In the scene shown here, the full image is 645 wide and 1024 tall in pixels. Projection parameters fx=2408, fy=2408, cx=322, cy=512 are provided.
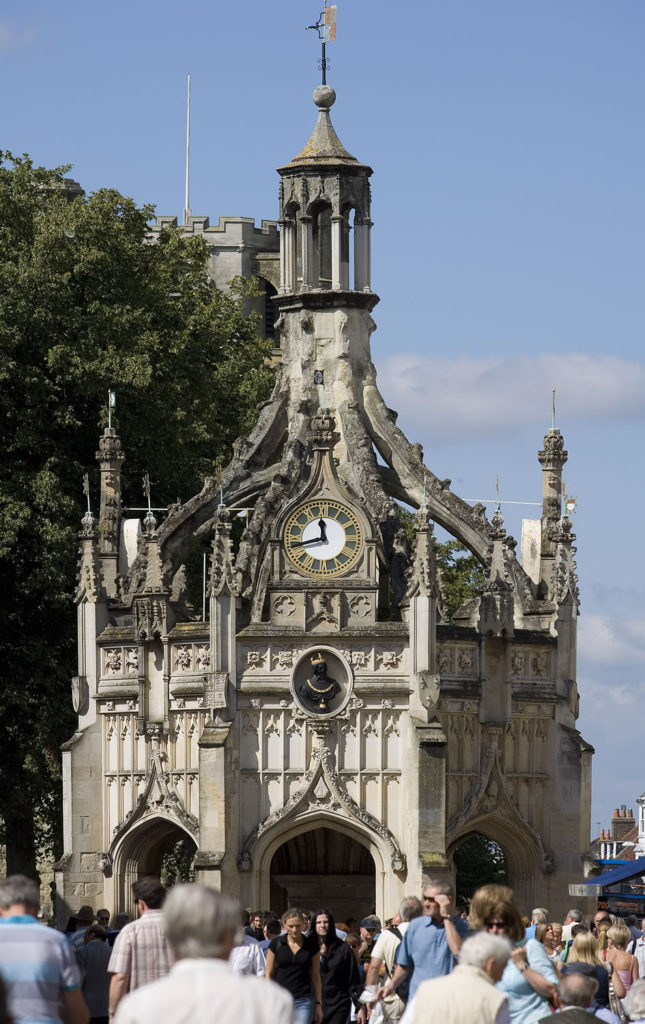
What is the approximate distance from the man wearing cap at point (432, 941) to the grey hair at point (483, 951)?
3442 mm

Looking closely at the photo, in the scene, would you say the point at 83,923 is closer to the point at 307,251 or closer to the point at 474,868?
the point at 307,251

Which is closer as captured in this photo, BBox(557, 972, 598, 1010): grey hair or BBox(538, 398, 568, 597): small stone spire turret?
BBox(557, 972, 598, 1010): grey hair

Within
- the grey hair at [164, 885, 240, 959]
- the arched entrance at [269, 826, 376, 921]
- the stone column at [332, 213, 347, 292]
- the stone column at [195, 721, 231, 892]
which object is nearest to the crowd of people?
the grey hair at [164, 885, 240, 959]

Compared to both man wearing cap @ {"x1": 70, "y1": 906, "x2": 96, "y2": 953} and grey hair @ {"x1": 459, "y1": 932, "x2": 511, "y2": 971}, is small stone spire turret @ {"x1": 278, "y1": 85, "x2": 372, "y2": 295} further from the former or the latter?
grey hair @ {"x1": 459, "y1": 932, "x2": 511, "y2": 971}

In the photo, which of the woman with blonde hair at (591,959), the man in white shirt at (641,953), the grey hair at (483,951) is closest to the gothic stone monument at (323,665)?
the man in white shirt at (641,953)

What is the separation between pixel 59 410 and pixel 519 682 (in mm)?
10095

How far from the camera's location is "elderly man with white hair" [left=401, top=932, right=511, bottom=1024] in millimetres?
12281

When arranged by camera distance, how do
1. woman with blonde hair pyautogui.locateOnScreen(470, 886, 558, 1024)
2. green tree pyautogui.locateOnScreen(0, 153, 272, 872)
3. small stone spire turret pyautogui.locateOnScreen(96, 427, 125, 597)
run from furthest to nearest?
green tree pyautogui.locateOnScreen(0, 153, 272, 872) < small stone spire turret pyautogui.locateOnScreen(96, 427, 125, 597) < woman with blonde hair pyautogui.locateOnScreen(470, 886, 558, 1024)

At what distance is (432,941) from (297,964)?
383 cm

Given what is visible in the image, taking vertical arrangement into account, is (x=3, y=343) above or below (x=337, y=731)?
above

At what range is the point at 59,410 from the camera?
1642 inches

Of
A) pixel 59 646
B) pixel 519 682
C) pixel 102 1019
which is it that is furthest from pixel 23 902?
pixel 59 646

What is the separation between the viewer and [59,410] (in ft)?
137

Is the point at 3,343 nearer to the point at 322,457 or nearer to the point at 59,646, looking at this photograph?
the point at 59,646
